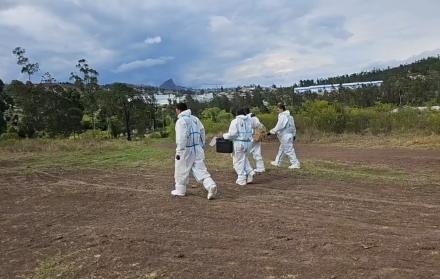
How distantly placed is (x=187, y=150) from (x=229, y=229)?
285cm

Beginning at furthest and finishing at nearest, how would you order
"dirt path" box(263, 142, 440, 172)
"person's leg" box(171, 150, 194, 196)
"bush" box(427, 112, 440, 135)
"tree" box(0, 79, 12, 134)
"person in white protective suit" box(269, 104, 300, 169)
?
"tree" box(0, 79, 12, 134) → "bush" box(427, 112, 440, 135) → "dirt path" box(263, 142, 440, 172) → "person in white protective suit" box(269, 104, 300, 169) → "person's leg" box(171, 150, 194, 196)

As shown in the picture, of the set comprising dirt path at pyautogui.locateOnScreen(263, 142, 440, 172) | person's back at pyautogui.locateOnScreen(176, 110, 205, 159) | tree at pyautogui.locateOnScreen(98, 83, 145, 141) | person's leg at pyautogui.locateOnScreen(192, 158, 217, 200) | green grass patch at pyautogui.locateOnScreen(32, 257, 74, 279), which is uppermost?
tree at pyautogui.locateOnScreen(98, 83, 145, 141)

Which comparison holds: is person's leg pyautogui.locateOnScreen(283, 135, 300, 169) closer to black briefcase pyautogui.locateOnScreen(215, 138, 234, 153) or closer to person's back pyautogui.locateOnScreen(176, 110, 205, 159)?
black briefcase pyautogui.locateOnScreen(215, 138, 234, 153)

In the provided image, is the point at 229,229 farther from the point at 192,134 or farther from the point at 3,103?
the point at 3,103

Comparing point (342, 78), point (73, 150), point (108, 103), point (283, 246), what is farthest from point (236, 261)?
point (342, 78)

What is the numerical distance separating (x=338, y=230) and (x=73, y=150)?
17.4m

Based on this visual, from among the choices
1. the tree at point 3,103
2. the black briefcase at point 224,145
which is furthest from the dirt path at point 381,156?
the tree at point 3,103

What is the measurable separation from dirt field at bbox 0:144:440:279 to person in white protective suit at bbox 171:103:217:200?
38cm

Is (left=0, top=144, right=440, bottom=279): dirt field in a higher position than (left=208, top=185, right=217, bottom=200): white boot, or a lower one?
lower

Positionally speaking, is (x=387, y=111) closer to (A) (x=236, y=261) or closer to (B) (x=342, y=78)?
(A) (x=236, y=261)

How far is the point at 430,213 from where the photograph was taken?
Result: 745 cm

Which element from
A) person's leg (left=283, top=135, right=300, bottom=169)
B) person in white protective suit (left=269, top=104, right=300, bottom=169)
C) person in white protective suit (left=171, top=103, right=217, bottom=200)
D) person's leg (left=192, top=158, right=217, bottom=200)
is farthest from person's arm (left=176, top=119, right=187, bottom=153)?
person's leg (left=283, top=135, right=300, bottom=169)

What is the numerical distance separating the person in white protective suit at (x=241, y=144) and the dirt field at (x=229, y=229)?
354mm

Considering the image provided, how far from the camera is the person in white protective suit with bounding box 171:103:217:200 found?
9211 mm
